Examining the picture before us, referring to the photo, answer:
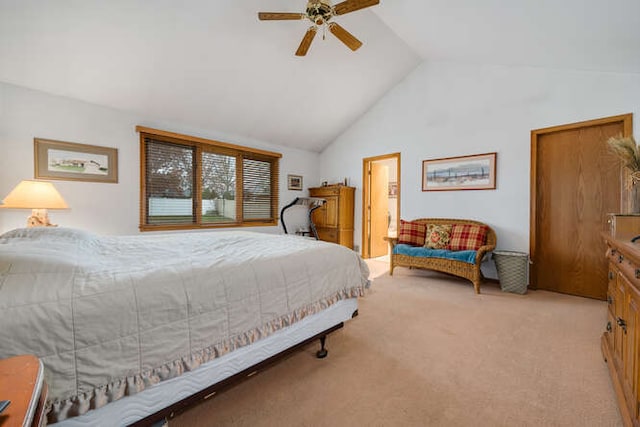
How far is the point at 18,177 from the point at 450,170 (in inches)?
213

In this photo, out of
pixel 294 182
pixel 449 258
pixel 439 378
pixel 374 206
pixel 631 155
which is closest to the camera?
pixel 439 378

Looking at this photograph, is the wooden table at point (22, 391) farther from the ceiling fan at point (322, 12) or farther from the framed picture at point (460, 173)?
the framed picture at point (460, 173)

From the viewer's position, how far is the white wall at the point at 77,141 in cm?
298

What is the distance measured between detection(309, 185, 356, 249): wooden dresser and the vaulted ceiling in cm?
167

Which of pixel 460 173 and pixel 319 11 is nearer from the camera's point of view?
pixel 319 11

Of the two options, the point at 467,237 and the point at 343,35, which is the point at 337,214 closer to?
the point at 467,237

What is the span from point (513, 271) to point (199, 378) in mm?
3593

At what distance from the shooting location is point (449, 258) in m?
3.59

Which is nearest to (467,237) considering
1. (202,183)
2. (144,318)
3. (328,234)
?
(328,234)

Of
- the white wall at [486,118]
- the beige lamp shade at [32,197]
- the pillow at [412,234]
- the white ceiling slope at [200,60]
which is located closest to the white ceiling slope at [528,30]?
the white wall at [486,118]

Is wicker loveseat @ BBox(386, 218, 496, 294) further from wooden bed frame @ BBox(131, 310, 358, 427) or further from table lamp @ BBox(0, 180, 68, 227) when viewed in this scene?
table lamp @ BBox(0, 180, 68, 227)

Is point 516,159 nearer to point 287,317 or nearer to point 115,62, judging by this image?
point 287,317

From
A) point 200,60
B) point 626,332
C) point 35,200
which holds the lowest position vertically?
point 626,332

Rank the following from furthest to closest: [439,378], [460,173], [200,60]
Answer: [460,173] → [200,60] → [439,378]
